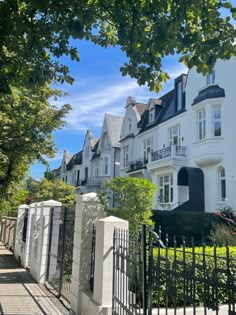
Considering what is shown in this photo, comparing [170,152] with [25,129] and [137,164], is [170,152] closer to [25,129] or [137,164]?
[137,164]

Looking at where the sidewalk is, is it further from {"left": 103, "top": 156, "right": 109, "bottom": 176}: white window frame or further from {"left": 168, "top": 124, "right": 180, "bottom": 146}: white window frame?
{"left": 103, "top": 156, "right": 109, "bottom": 176}: white window frame

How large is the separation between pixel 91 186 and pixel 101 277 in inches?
1477

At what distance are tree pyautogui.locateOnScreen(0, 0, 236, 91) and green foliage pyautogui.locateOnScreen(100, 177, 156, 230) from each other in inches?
311

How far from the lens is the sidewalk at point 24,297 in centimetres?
702

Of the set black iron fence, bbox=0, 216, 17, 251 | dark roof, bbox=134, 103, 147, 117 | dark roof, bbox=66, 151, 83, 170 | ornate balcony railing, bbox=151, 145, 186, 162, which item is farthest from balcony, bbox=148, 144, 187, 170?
dark roof, bbox=66, 151, 83, 170

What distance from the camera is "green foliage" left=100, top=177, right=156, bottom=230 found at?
1302 centimetres

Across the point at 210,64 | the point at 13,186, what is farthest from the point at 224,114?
the point at 210,64

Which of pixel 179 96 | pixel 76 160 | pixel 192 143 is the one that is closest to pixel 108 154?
pixel 179 96

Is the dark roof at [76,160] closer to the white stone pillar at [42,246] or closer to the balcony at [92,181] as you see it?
the balcony at [92,181]

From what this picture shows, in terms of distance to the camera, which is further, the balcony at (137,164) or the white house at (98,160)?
the white house at (98,160)

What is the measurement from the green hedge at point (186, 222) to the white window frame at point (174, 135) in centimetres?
734

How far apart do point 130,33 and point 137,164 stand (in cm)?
2585

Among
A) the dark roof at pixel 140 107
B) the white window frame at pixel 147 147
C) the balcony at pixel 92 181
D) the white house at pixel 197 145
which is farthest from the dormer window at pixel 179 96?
the balcony at pixel 92 181

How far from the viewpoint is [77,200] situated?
745 cm
